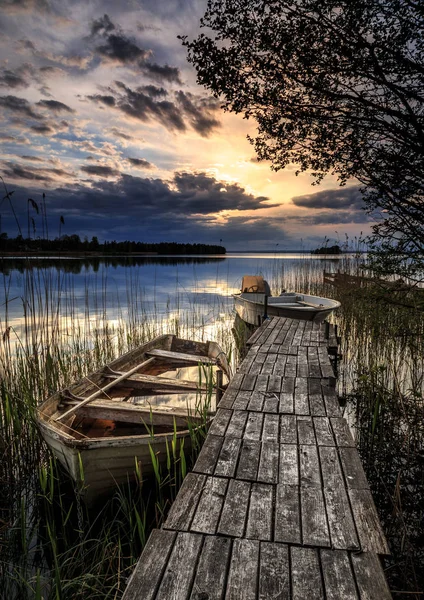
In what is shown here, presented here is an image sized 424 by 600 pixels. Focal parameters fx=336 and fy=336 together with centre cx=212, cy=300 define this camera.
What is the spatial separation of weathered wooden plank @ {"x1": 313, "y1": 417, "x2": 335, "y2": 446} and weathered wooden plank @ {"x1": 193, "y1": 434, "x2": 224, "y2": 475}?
0.76m

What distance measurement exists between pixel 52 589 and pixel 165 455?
4.04ft

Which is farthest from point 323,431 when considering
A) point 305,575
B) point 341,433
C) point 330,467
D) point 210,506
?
point 305,575

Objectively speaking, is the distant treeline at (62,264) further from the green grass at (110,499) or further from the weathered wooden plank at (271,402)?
the weathered wooden plank at (271,402)

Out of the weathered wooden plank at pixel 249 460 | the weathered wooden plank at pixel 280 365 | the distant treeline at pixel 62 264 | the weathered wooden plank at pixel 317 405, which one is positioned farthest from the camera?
the distant treeline at pixel 62 264

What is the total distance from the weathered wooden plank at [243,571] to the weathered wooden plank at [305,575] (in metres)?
0.16

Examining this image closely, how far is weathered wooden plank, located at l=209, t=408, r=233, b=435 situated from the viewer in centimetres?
274

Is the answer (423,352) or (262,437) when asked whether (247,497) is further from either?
(423,352)

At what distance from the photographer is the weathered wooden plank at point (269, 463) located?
210 centimetres

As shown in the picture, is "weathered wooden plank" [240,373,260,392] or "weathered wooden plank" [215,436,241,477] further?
"weathered wooden plank" [240,373,260,392]

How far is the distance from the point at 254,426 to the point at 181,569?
1.48 metres

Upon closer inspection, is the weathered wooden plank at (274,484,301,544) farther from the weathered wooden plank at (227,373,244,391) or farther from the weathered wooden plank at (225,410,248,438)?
the weathered wooden plank at (227,373,244,391)

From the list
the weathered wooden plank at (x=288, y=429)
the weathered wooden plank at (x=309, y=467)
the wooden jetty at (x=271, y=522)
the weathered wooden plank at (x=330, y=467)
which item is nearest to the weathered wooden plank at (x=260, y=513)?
the wooden jetty at (x=271, y=522)

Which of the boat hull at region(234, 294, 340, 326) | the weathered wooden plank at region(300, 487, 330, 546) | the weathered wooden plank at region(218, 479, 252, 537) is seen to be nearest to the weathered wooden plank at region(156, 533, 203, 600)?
the weathered wooden plank at region(218, 479, 252, 537)

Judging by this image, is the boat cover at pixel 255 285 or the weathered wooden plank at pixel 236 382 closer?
the weathered wooden plank at pixel 236 382
